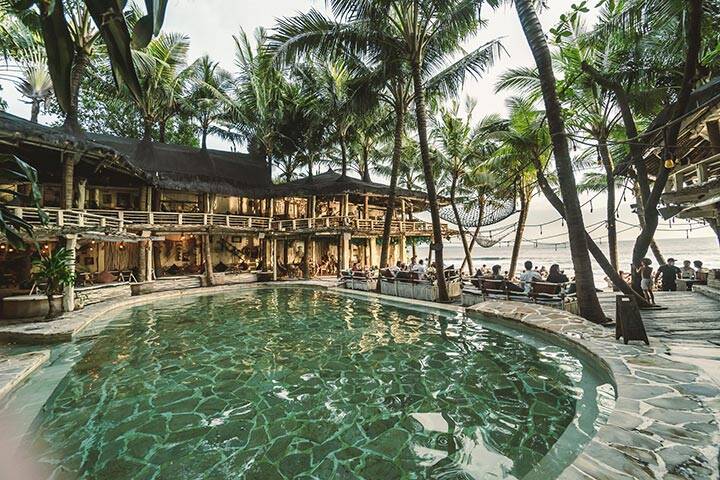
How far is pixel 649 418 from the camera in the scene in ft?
10.6

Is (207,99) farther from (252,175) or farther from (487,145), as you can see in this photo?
(487,145)

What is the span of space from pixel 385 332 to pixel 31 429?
623 cm

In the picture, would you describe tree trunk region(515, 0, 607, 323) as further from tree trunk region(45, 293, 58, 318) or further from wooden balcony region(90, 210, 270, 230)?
wooden balcony region(90, 210, 270, 230)

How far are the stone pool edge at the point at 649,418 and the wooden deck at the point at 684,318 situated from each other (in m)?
0.81

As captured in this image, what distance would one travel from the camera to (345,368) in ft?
19.6

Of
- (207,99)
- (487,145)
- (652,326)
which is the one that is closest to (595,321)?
(652,326)

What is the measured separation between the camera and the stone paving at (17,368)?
193 inches

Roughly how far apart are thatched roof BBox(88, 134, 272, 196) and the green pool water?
39.9 ft

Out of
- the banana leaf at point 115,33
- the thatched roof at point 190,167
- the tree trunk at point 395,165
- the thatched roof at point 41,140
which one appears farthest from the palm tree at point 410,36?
the thatched roof at point 190,167

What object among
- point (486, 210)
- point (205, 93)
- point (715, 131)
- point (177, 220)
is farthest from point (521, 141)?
point (205, 93)

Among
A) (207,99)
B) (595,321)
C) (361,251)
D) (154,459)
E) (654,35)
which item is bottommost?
(154,459)

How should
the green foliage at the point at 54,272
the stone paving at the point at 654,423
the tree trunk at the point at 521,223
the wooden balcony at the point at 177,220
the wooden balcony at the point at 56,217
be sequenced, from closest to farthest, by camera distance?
the stone paving at the point at 654,423, the green foliage at the point at 54,272, the wooden balcony at the point at 56,217, the wooden balcony at the point at 177,220, the tree trunk at the point at 521,223

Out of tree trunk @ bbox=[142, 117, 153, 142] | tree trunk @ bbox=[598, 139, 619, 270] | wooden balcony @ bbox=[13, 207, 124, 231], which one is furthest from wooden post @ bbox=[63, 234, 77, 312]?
tree trunk @ bbox=[598, 139, 619, 270]

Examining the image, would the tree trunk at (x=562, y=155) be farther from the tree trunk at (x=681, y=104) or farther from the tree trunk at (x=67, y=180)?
the tree trunk at (x=67, y=180)
